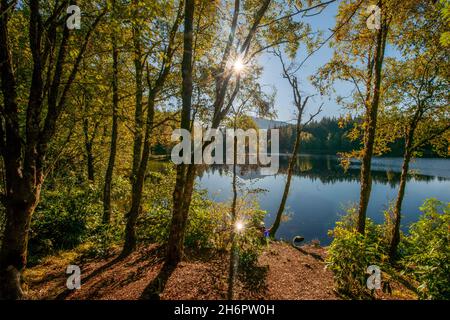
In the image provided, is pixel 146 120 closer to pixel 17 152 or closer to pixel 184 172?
pixel 184 172

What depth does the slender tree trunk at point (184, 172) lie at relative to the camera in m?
5.04

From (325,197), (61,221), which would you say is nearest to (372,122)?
(61,221)

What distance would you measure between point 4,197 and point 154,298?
3.08m

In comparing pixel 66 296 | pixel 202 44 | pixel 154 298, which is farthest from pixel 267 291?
pixel 202 44

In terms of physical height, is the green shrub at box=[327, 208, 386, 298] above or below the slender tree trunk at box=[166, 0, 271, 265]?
below

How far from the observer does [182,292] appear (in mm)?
4398

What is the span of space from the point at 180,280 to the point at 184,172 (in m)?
2.42

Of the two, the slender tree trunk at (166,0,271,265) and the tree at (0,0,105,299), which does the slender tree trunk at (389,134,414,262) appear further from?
the tree at (0,0,105,299)

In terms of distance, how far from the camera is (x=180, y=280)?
479 cm

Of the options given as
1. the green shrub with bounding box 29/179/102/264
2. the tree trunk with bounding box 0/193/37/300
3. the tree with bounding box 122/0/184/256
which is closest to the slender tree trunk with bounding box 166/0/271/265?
the tree with bounding box 122/0/184/256

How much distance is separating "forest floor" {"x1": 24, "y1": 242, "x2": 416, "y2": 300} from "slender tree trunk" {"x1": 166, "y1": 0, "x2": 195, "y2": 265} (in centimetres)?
49

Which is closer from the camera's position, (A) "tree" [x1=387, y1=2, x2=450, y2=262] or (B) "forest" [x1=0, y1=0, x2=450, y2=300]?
(B) "forest" [x1=0, y1=0, x2=450, y2=300]

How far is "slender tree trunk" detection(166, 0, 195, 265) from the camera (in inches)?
198
